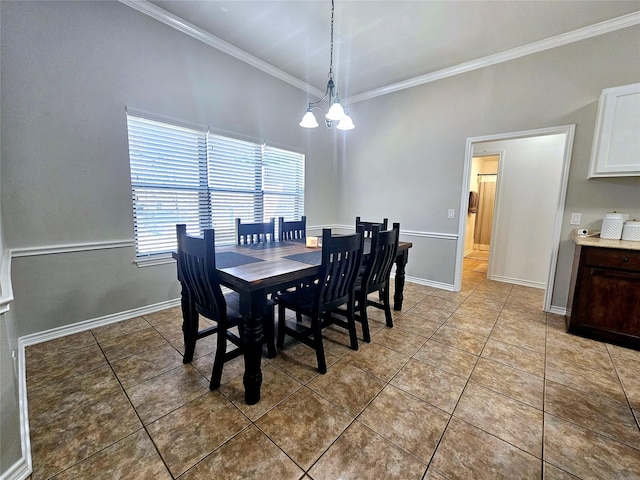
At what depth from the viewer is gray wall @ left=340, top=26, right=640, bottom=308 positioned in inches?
105

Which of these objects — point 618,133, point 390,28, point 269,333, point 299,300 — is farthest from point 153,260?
point 618,133

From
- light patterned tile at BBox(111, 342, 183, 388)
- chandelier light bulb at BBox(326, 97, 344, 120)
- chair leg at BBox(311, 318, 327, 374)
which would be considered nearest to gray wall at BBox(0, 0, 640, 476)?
light patterned tile at BBox(111, 342, 183, 388)

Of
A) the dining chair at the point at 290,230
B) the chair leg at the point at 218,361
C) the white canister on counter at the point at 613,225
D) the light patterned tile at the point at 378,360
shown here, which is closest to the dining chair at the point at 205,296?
the chair leg at the point at 218,361

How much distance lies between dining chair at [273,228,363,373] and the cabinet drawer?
2173 millimetres

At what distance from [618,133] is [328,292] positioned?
305 cm

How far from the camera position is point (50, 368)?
1.88 metres

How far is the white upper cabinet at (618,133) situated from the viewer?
2342mm

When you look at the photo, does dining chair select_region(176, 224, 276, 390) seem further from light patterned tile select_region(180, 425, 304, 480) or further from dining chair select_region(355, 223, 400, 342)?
dining chair select_region(355, 223, 400, 342)

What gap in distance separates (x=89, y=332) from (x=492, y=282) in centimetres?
523

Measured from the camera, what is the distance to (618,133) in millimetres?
Answer: 2420

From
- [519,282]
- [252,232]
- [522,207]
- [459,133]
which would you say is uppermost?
[459,133]

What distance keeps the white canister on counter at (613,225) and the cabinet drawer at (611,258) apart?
15.1 inches

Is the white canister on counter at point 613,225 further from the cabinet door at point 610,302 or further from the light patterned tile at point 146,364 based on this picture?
the light patterned tile at point 146,364

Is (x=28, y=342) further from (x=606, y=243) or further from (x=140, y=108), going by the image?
(x=606, y=243)
